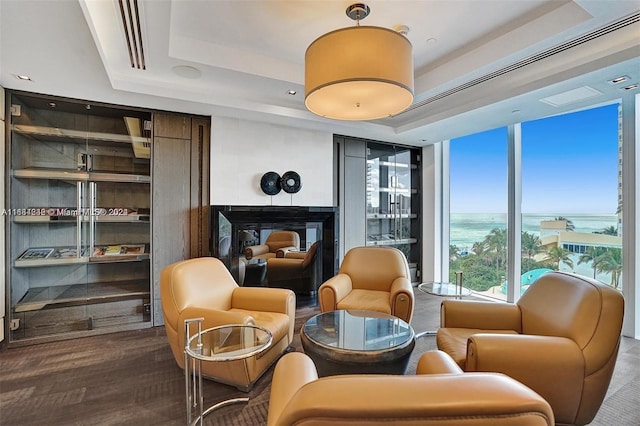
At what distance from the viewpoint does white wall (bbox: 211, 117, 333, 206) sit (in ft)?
12.4

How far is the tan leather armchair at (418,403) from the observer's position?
69cm

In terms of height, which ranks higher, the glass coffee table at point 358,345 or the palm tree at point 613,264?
the palm tree at point 613,264

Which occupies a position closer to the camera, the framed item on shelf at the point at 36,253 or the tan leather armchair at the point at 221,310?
the tan leather armchair at the point at 221,310

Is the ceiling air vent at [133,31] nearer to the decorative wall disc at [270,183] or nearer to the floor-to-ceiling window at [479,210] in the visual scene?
the decorative wall disc at [270,183]

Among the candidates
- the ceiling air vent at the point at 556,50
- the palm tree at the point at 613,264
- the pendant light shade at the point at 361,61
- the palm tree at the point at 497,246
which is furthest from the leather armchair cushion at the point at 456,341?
the palm tree at the point at 497,246

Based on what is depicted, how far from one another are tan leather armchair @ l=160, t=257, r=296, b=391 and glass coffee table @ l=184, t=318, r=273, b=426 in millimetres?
133

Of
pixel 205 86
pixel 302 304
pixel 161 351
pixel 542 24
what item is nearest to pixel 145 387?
pixel 161 351

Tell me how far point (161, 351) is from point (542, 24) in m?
4.21

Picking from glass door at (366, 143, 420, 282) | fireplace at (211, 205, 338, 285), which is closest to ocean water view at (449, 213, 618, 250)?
glass door at (366, 143, 420, 282)

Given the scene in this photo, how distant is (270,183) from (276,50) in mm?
1659

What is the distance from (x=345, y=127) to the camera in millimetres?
4254

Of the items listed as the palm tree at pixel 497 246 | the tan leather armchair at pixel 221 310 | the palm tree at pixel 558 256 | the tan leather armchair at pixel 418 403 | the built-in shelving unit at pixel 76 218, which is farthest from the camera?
the palm tree at pixel 497 246

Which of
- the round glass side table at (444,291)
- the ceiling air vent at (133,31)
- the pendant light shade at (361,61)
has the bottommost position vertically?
the round glass side table at (444,291)

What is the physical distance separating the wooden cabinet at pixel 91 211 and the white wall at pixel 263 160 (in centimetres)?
22
